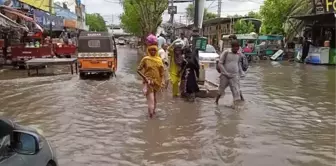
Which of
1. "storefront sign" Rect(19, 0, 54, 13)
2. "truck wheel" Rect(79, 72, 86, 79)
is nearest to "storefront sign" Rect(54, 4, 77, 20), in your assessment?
"storefront sign" Rect(19, 0, 54, 13)

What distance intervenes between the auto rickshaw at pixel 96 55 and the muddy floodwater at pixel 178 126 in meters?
3.30

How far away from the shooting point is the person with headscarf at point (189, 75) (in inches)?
488

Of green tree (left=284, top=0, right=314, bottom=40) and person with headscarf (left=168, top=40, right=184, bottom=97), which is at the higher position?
green tree (left=284, top=0, right=314, bottom=40)

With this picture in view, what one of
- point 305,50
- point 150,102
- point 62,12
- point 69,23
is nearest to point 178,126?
Result: point 150,102

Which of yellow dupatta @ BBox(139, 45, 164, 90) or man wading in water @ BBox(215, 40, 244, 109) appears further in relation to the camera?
man wading in water @ BBox(215, 40, 244, 109)

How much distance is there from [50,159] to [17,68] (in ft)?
70.3

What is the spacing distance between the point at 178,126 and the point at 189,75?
10.9 feet

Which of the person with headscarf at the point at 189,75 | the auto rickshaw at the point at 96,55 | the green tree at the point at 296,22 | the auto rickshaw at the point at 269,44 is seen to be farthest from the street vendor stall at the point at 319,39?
the person with headscarf at the point at 189,75

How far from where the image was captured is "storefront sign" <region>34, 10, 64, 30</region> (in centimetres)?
3168

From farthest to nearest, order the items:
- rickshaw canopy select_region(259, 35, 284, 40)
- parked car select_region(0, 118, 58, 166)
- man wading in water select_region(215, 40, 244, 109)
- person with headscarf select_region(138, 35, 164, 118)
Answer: rickshaw canopy select_region(259, 35, 284, 40)
man wading in water select_region(215, 40, 244, 109)
person with headscarf select_region(138, 35, 164, 118)
parked car select_region(0, 118, 58, 166)

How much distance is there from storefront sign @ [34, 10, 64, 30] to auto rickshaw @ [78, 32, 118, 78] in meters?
12.6

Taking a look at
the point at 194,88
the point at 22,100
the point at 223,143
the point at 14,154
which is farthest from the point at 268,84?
the point at 14,154

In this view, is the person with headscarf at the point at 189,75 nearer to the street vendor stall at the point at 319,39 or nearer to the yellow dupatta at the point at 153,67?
the yellow dupatta at the point at 153,67

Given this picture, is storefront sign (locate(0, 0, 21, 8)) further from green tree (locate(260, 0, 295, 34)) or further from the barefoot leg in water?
green tree (locate(260, 0, 295, 34))
